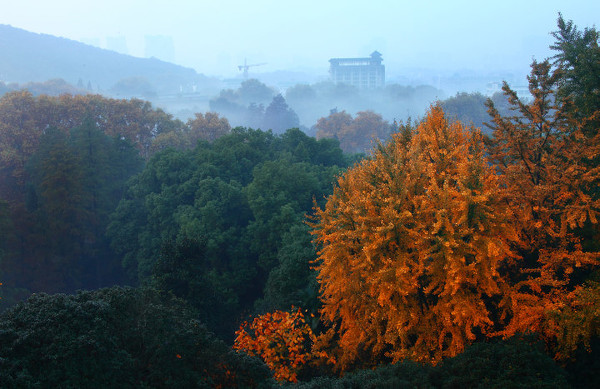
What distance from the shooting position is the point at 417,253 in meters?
12.2

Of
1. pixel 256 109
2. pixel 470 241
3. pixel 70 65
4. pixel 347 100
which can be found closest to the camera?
pixel 470 241

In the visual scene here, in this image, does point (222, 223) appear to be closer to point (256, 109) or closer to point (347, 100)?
point (256, 109)

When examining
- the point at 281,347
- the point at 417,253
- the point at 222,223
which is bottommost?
the point at 281,347

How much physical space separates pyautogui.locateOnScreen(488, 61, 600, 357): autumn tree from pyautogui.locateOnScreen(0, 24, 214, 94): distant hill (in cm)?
11238

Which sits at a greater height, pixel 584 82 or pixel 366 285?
pixel 584 82

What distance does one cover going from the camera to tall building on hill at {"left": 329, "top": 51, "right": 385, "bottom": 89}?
16462 cm

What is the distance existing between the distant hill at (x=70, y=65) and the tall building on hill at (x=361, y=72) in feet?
192

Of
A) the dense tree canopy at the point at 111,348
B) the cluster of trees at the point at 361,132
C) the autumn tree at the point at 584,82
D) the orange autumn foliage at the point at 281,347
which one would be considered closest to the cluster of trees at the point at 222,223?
the orange autumn foliage at the point at 281,347

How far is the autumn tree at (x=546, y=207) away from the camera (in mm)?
11406

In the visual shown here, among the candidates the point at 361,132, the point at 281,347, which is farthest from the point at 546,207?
the point at 361,132

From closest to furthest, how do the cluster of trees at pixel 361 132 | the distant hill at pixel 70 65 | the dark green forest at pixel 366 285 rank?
the dark green forest at pixel 366 285 < the cluster of trees at pixel 361 132 < the distant hill at pixel 70 65

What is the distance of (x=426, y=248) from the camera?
1207 cm

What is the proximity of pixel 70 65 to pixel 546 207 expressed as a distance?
531ft

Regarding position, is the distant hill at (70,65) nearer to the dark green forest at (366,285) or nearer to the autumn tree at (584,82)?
the dark green forest at (366,285)
